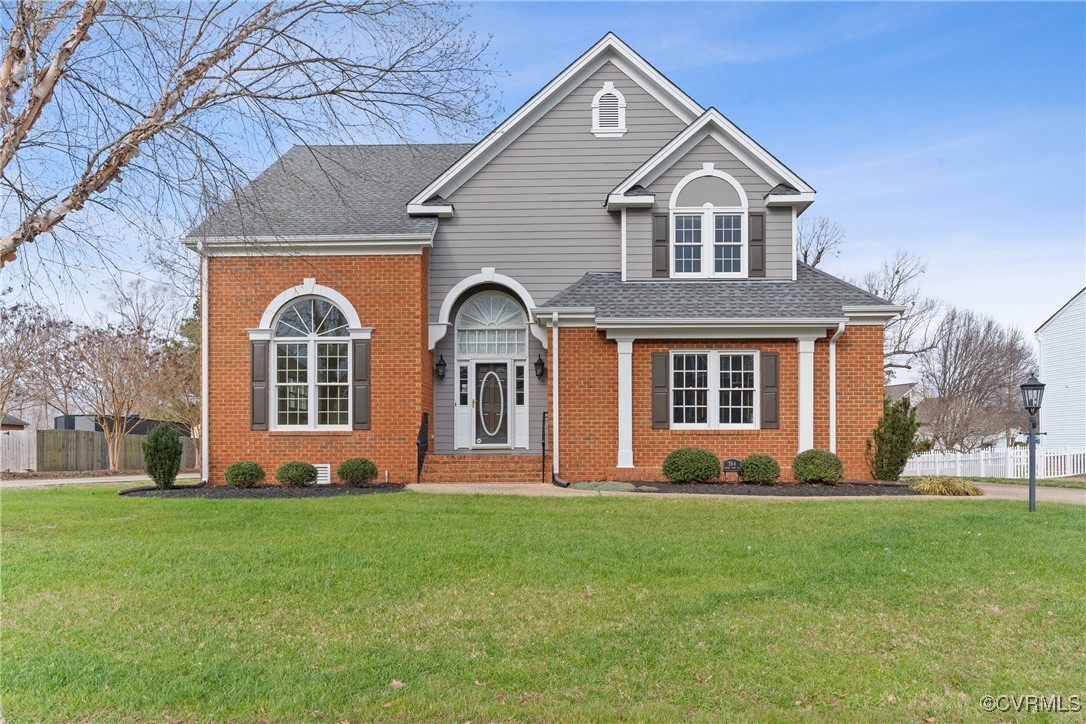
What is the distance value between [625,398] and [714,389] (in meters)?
1.79

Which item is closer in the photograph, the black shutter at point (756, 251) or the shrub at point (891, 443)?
the shrub at point (891, 443)

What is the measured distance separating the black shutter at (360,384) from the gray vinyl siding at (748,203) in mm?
5755

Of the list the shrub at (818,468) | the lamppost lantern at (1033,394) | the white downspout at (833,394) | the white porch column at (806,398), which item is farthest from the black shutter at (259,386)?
the lamppost lantern at (1033,394)

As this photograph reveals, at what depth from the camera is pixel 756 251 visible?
17984 millimetres

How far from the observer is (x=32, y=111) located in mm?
7285

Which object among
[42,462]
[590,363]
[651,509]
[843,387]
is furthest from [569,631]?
[42,462]

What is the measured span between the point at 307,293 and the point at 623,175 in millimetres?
7175

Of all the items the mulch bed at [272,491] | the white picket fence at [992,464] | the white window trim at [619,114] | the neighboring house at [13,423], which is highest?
the white window trim at [619,114]

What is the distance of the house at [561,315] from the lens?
1695 centimetres

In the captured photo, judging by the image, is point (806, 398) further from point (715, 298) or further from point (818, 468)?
point (715, 298)

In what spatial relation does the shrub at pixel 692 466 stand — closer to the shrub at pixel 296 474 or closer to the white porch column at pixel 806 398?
the white porch column at pixel 806 398

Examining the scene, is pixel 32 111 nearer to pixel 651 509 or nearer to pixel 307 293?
pixel 651 509

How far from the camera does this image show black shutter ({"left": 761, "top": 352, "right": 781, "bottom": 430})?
17.0 metres

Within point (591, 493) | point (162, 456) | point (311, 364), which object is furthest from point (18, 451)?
point (591, 493)
